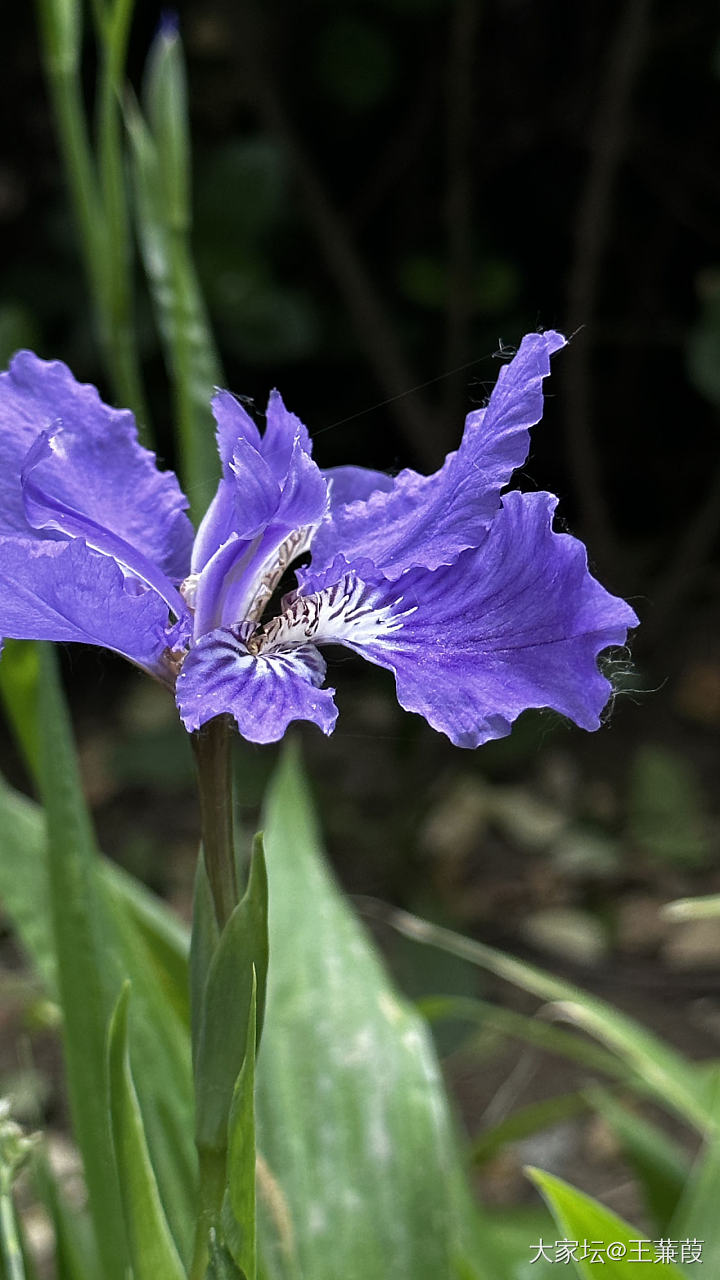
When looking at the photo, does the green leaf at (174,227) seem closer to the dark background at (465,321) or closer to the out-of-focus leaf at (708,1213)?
the out-of-focus leaf at (708,1213)

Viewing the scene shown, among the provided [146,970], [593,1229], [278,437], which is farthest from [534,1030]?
[278,437]

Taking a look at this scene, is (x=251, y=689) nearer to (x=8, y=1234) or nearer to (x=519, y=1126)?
(x=8, y=1234)

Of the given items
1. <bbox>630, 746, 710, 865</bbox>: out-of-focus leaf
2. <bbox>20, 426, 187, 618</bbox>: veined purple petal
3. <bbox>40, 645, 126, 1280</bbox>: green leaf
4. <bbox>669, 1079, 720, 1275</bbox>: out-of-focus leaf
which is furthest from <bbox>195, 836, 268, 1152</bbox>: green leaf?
<bbox>630, 746, 710, 865</bbox>: out-of-focus leaf

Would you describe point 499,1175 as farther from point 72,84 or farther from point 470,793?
point 72,84

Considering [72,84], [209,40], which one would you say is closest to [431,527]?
[72,84]

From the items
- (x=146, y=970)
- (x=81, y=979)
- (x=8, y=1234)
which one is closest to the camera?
(x=8, y=1234)

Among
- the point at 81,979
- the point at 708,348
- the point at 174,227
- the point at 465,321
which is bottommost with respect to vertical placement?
the point at 81,979
